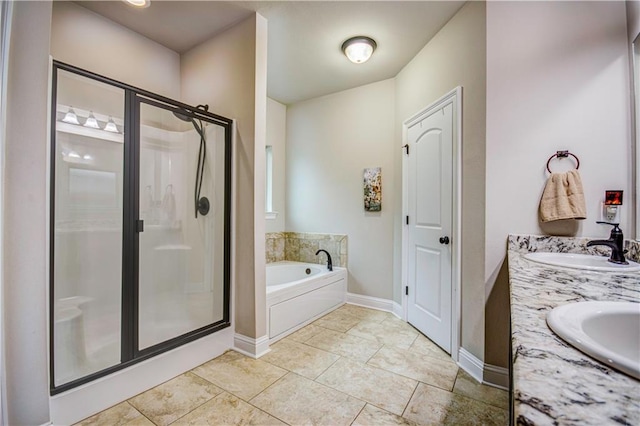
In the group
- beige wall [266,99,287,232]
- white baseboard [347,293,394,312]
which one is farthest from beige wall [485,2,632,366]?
beige wall [266,99,287,232]

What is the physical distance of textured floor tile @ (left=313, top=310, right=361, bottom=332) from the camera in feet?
9.20

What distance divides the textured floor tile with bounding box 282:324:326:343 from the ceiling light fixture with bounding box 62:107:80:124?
227 cm

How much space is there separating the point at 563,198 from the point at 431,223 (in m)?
1.00

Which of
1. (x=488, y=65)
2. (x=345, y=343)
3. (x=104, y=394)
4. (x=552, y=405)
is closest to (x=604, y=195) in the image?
(x=488, y=65)

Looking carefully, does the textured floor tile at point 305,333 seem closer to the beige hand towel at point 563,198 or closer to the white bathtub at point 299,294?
the white bathtub at point 299,294

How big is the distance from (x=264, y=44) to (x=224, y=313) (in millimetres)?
2292

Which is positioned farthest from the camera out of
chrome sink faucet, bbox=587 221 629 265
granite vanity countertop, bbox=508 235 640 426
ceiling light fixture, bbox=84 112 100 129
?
ceiling light fixture, bbox=84 112 100 129

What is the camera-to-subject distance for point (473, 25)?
1960 millimetres

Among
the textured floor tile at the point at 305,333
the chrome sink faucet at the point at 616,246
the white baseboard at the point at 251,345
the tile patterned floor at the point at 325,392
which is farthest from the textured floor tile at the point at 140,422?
the chrome sink faucet at the point at 616,246

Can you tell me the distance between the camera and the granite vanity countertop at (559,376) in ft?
1.28

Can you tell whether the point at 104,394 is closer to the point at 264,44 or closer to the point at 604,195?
the point at 264,44

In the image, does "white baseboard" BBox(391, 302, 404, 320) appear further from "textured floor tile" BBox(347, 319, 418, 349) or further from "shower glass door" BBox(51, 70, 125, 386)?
"shower glass door" BBox(51, 70, 125, 386)

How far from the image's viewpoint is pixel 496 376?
1800mm

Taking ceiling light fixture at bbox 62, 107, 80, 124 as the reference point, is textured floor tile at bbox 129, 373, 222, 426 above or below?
below
